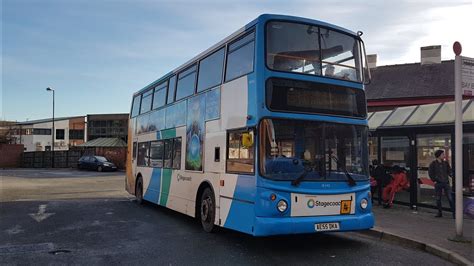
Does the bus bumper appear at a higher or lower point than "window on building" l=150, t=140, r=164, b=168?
lower

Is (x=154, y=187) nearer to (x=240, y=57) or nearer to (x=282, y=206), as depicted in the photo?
(x=240, y=57)

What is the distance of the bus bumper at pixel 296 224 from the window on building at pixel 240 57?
2599 millimetres

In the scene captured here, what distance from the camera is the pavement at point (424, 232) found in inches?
298

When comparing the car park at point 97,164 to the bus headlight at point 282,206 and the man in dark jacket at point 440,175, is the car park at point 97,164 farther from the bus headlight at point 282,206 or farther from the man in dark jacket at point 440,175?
the bus headlight at point 282,206

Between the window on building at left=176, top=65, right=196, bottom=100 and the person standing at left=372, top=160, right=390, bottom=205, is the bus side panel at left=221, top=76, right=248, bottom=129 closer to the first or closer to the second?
the window on building at left=176, top=65, right=196, bottom=100

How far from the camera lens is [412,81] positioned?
27.2 metres

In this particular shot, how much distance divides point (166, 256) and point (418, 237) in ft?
15.5

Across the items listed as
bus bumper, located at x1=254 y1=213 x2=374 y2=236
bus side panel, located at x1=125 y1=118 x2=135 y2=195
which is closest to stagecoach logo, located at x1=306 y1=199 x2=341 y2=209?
bus bumper, located at x1=254 y1=213 x2=374 y2=236

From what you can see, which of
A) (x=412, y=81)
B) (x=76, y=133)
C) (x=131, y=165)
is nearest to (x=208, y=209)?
(x=131, y=165)

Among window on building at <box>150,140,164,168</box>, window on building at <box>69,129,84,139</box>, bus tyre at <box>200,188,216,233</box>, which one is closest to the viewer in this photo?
bus tyre at <box>200,188,216,233</box>

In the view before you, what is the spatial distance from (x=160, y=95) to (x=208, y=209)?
5145mm

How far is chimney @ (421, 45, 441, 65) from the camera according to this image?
96.7 ft

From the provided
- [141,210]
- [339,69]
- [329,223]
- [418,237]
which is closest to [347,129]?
[339,69]

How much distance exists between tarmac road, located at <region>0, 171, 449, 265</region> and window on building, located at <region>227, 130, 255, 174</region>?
56.8 inches
